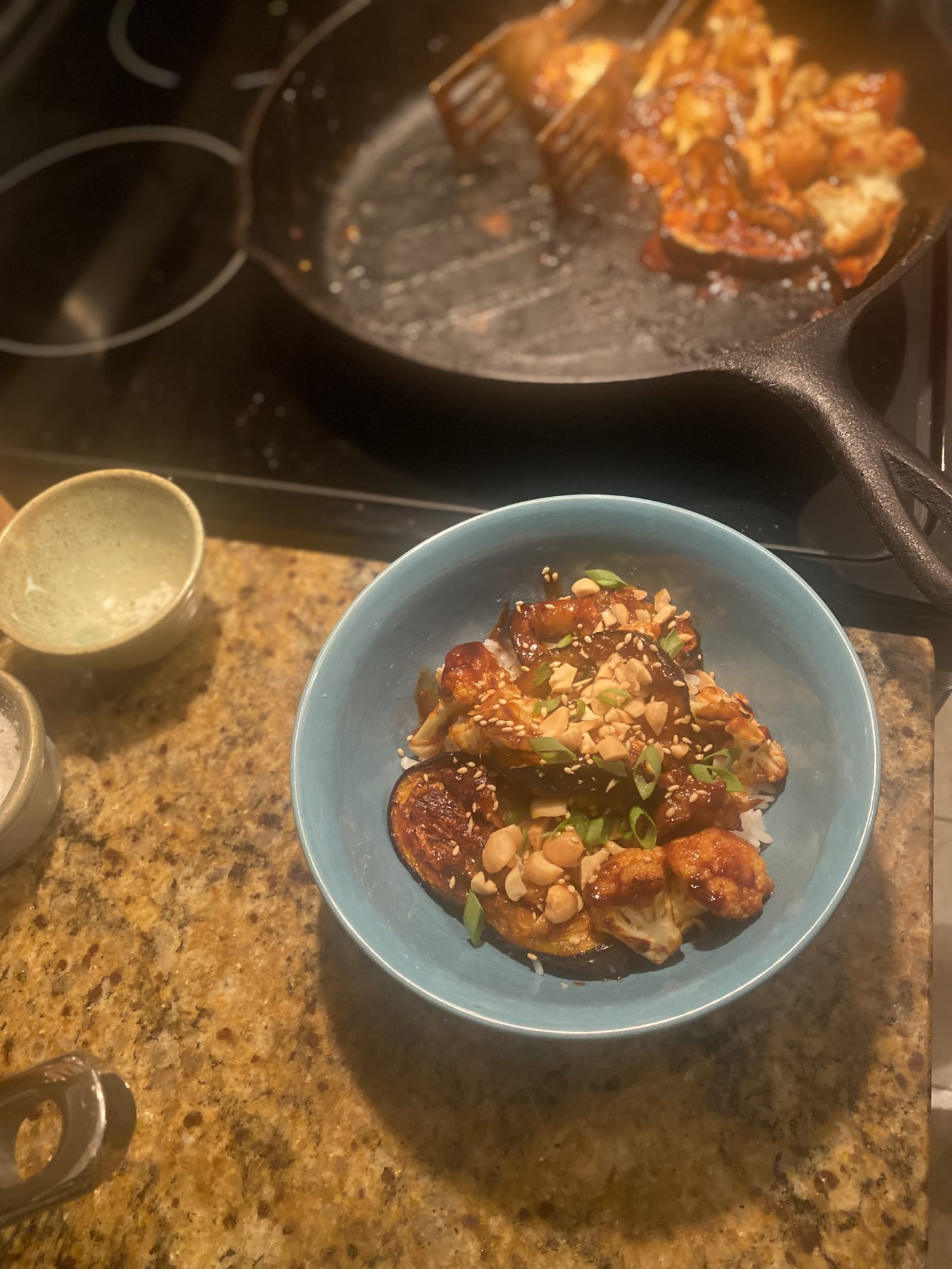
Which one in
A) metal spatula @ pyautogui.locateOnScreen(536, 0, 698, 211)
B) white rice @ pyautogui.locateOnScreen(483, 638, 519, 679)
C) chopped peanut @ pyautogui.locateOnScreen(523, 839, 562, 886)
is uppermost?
metal spatula @ pyautogui.locateOnScreen(536, 0, 698, 211)

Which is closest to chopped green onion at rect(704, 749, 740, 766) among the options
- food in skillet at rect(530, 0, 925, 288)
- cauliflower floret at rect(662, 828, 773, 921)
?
cauliflower floret at rect(662, 828, 773, 921)

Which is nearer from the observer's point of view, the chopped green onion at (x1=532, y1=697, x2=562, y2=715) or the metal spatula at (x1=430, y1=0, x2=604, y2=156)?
the chopped green onion at (x1=532, y1=697, x2=562, y2=715)

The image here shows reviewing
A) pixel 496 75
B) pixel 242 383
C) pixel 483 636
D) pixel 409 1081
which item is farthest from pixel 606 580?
pixel 496 75

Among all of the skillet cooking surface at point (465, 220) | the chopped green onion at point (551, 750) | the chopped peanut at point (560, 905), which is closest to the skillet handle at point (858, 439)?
the skillet cooking surface at point (465, 220)

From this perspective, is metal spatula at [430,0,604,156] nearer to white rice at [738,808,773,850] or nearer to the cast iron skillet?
the cast iron skillet

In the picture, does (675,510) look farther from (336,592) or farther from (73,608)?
(73,608)

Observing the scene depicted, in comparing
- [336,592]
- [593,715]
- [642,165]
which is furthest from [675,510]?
[642,165]

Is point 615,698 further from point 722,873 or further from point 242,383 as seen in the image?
point 242,383
